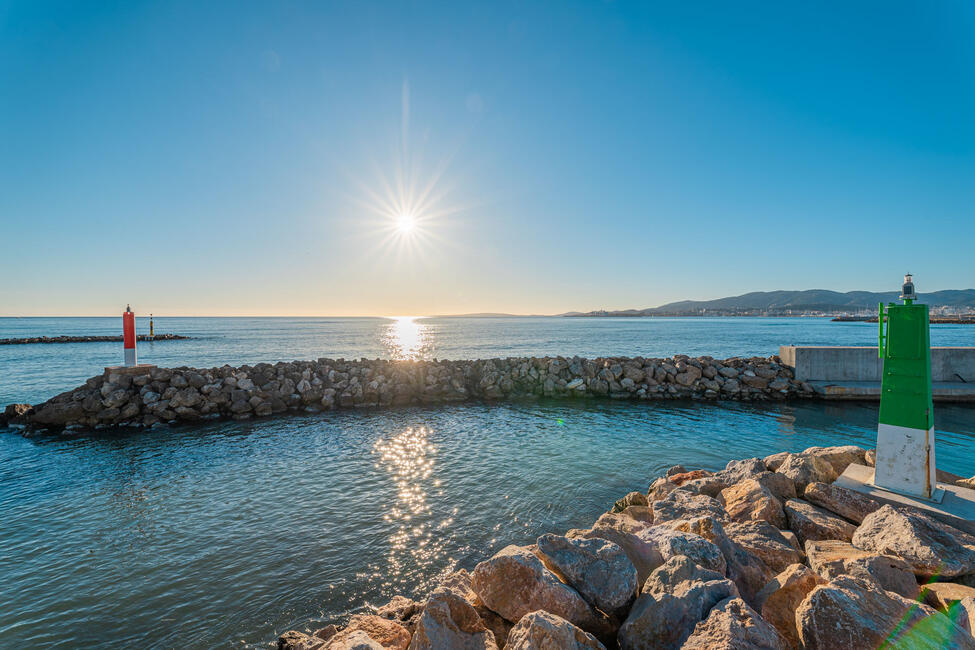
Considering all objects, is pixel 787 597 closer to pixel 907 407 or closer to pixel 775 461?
pixel 907 407

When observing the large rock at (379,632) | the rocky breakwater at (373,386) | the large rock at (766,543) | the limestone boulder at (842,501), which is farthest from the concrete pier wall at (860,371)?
the large rock at (379,632)

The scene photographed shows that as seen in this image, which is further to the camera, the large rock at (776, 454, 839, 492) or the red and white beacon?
the red and white beacon

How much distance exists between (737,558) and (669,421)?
8.99 meters

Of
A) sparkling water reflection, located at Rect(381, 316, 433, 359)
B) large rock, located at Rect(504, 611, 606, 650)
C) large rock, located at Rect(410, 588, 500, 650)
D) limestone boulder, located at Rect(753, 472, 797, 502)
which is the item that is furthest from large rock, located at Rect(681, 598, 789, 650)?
sparkling water reflection, located at Rect(381, 316, 433, 359)

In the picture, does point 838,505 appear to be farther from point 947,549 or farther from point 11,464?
point 11,464

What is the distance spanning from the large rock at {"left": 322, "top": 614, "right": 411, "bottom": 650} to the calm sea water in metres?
0.81

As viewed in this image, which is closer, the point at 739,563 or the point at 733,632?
the point at 733,632

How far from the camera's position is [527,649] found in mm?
2607

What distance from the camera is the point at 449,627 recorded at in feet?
9.85

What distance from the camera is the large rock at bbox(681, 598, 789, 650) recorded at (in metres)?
2.47

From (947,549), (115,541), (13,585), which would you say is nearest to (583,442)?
(947,549)

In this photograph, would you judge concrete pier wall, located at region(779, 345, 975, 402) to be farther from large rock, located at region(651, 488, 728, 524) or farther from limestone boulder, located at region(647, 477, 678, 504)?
large rock, located at region(651, 488, 728, 524)

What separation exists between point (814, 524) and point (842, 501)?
605 mm

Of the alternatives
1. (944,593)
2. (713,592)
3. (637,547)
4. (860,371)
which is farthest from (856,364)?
(713,592)
